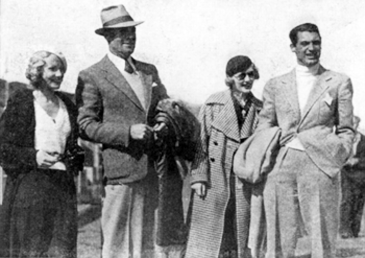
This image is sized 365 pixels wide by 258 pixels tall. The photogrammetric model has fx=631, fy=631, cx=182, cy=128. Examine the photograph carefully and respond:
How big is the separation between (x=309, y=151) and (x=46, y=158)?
5.43ft

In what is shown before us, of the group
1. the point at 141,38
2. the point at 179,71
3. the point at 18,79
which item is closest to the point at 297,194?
the point at 179,71

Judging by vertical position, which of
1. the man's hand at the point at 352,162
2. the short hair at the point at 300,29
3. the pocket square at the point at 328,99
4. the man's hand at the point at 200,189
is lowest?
the man's hand at the point at 352,162

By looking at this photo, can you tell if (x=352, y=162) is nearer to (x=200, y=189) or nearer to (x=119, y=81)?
(x=200, y=189)

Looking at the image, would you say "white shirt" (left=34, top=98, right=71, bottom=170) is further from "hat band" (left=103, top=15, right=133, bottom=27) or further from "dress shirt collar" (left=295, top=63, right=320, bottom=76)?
"dress shirt collar" (left=295, top=63, right=320, bottom=76)

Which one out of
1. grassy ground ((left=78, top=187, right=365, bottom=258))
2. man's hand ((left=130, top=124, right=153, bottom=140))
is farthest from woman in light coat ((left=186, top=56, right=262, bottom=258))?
man's hand ((left=130, top=124, right=153, bottom=140))

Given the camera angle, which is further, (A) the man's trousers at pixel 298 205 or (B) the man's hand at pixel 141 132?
(A) the man's trousers at pixel 298 205

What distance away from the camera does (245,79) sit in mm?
4223

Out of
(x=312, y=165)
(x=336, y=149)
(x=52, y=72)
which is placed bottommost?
(x=312, y=165)

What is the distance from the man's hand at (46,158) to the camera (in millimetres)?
3928

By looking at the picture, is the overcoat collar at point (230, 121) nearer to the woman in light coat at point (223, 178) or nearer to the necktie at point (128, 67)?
the woman in light coat at point (223, 178)

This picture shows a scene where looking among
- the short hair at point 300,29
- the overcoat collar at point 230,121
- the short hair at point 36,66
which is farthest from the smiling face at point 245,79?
the short hair at point 36,66

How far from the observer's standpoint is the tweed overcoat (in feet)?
13.7

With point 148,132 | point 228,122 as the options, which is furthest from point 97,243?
point 148,132

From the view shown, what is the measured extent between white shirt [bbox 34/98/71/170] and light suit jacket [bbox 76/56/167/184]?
14 cm
